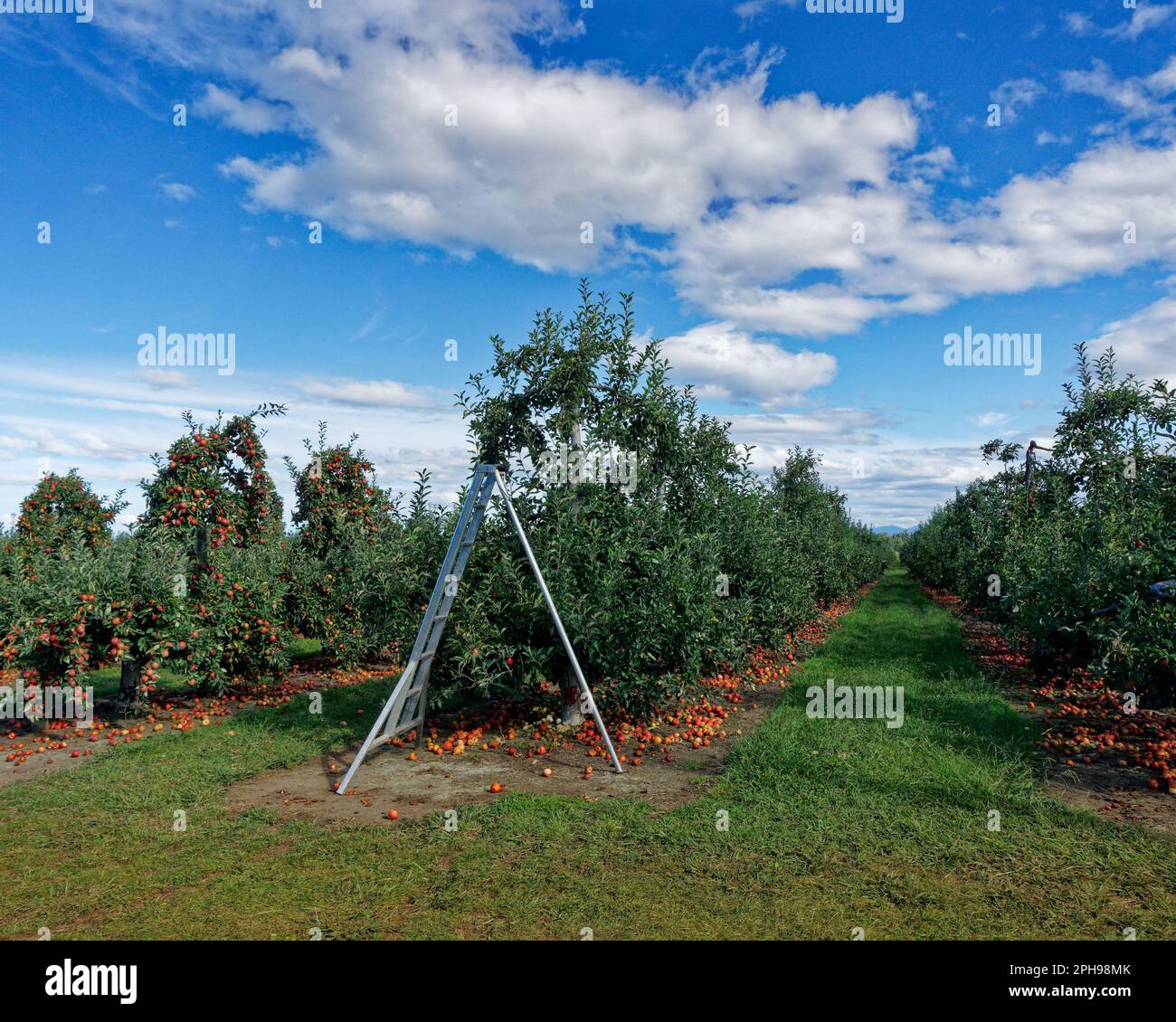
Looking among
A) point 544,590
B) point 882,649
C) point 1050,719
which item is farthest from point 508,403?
point 882,649

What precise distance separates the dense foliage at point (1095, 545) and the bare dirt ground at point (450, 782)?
5.16m

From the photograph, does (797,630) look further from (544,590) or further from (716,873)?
(716,873)

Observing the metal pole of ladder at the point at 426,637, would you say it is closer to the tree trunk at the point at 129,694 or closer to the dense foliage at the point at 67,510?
the tree trunk at the point at 129,694

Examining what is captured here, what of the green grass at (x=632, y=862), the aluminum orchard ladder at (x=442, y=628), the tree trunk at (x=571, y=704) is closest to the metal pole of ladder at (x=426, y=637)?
the aluminum orchard ladder at (x=442, y=628)

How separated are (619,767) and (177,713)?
26.5ft

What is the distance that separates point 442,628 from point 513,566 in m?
1.32

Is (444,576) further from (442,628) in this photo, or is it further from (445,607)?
(442,628)

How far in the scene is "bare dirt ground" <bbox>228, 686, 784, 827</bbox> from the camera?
7.88m

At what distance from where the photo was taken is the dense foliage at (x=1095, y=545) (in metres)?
8.92

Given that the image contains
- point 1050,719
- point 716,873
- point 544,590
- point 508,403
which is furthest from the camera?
point 1050,719

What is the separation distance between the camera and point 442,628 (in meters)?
9.20

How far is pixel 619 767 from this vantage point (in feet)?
28.9

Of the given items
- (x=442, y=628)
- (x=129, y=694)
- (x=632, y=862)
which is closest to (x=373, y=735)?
(x=442, y=628)
